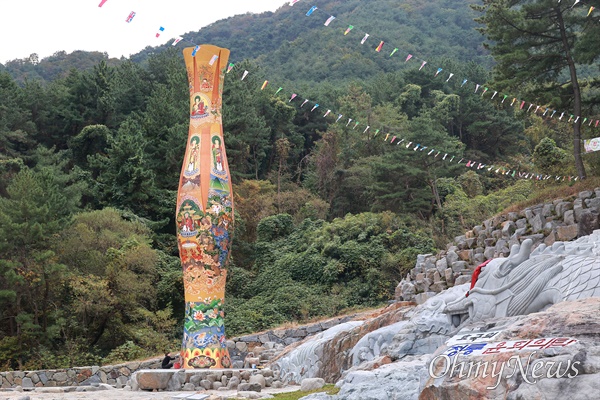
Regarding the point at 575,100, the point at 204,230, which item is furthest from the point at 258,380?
the point at 575,100

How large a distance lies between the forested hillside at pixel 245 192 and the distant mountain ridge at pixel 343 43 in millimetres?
8837

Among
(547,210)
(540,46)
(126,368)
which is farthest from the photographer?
(126,368)

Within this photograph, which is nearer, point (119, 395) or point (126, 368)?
point (119, 395)

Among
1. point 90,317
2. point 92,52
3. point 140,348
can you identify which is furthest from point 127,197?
point 92,52

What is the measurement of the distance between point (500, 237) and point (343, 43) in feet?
125

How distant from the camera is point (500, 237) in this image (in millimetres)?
13508

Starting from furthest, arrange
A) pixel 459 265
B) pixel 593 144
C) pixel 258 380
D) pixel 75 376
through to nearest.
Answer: pixel 75 376, pixel 459 265, pixel 593 144, pixel 258 380

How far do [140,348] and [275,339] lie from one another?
322 centimetres

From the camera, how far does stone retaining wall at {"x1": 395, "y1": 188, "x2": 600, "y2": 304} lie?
12312 millimetres

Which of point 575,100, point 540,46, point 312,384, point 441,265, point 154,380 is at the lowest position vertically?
point 154,380

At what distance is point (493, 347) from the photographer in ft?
14.5

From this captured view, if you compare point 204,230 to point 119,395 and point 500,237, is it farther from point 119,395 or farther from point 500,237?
point 500,237

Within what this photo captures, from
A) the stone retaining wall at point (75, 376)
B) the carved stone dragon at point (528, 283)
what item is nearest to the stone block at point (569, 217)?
the carved stone dragon at point (528, 283)

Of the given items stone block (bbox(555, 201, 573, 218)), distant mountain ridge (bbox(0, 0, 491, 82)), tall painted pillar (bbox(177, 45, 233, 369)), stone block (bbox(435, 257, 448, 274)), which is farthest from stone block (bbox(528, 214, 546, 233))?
distant mountain ridge (bbox(0, 0, 491, 82))
